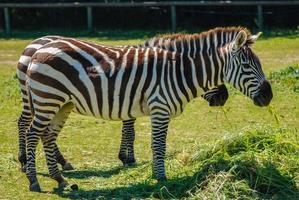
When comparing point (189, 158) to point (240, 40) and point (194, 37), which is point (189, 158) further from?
point (240, 40)

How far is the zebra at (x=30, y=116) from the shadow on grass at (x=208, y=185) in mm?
1178

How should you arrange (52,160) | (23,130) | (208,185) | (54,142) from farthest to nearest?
1. (23,130)
2. (54,142)
3. (52,160)
4. (208,185)

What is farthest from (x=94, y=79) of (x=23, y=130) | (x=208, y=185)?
(x=208, y=185)

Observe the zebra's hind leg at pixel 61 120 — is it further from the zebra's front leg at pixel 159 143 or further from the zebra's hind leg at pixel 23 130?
the zebra's front leg at pixel 159 143

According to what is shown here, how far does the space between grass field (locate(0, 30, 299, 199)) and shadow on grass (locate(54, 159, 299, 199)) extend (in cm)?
1

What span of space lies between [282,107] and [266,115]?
0.65 m

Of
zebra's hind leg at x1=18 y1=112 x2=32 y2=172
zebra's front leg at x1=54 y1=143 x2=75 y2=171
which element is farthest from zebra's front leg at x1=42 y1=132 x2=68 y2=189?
zebra's hind leg at x1=18 y1=112 x2=32 y2=172

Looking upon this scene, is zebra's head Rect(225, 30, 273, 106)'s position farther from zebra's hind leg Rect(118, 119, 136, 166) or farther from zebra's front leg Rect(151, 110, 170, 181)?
zebra's hind leg Rect(118, 119, 136, 166)

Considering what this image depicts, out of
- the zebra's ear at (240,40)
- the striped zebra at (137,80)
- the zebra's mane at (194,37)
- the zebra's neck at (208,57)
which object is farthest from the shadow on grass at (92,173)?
the zebra's ear at (240,40)

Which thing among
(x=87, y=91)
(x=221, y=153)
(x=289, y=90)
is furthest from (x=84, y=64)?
(x=289, y=90)

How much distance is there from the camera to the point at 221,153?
809cm

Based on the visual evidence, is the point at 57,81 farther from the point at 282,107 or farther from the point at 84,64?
the point at 282,107

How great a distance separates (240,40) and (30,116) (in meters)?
3.16

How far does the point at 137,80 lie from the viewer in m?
8.06
